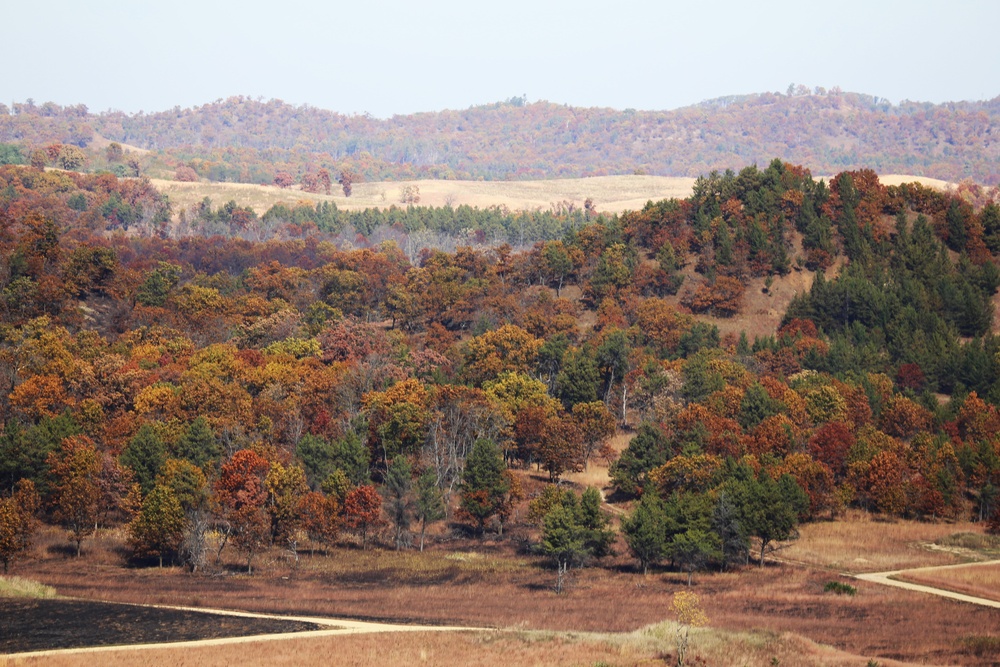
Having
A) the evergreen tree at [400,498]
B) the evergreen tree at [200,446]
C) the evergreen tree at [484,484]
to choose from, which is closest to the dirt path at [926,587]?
the evergreen tree at [484,484]

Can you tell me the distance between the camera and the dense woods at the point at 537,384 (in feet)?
274

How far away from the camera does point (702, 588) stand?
7175 cm

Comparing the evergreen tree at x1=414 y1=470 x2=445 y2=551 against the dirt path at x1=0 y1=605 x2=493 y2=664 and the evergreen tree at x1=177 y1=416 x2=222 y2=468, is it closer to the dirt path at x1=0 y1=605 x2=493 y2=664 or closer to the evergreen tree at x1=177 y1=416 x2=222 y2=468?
the evergreen tree at x1=177 y1=416 x2=222 y2=468

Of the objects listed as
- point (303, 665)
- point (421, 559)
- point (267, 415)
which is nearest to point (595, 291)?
point (267, 415)

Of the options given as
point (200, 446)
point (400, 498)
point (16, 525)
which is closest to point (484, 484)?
point (400, 498)

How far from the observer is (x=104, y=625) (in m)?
57.0

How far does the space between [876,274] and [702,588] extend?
91888 millimetres

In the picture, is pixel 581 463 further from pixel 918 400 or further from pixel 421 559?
pixel 918 400

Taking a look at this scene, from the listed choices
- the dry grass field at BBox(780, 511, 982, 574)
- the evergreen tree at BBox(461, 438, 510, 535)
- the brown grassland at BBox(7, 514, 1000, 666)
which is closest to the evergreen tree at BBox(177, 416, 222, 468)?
the brown grassland at BBox(7, 514, 1000, 666)

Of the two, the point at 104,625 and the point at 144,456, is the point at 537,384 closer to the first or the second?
the point at 144,456

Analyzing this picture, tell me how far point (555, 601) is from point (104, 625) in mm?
28017

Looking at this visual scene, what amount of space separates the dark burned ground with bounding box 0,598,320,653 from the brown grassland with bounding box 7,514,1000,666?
2.78 metres

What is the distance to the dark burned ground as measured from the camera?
5362cm

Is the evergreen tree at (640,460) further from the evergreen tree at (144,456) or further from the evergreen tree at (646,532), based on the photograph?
the evergreen tree at (144,456)
